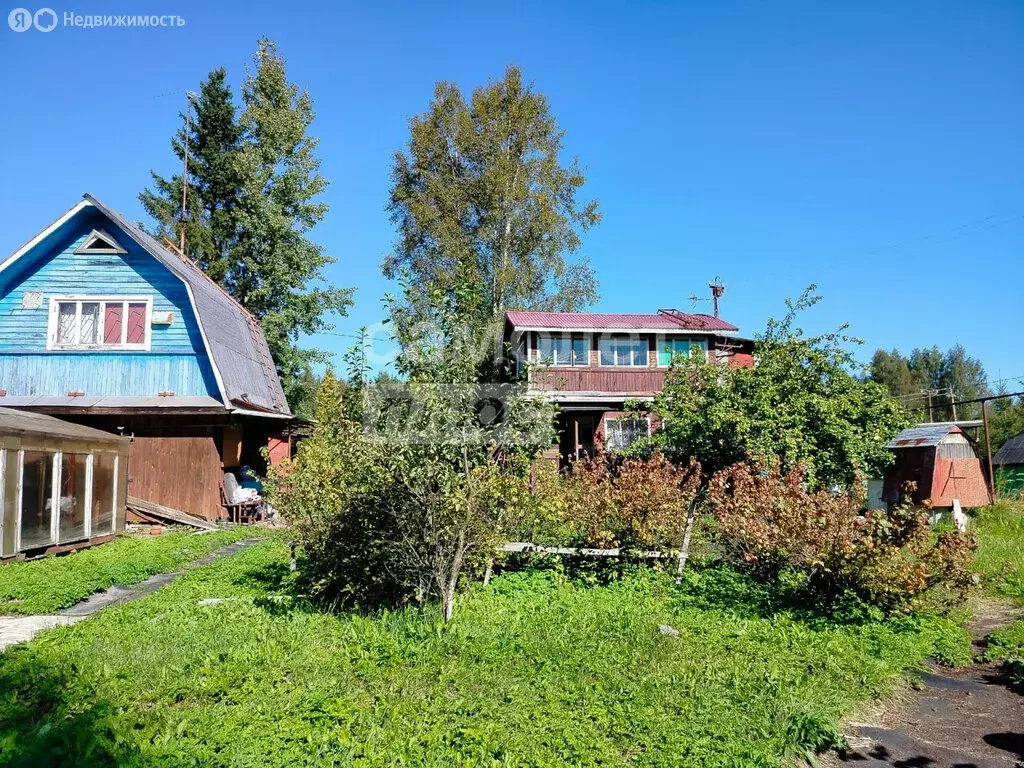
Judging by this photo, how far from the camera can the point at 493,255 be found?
28766 millimetres

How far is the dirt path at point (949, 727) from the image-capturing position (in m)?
5.05

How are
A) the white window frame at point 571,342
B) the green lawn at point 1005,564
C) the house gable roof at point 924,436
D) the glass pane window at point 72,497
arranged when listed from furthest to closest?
the white window frame at point 571,342 → the house gable roof at point 924,436 → the glass pane window at point 72,497 → the green lawn at point 1005,564

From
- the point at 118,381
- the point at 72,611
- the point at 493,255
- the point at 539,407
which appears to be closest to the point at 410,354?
the point at 539,407

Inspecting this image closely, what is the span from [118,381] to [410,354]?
13.1m

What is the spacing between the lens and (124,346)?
1764 cm

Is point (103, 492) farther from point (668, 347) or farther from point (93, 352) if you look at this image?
point (668, 347)

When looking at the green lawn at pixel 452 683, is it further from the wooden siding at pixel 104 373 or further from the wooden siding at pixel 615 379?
the wooden siding at pixel 615 379

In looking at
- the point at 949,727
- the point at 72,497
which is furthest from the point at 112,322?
the point at 949,727

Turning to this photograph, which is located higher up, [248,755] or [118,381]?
[118,381]

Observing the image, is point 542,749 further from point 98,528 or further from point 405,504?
point 98,528

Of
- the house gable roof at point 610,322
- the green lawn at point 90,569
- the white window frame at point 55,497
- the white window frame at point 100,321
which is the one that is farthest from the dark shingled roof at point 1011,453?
the white window frame at point 55,497

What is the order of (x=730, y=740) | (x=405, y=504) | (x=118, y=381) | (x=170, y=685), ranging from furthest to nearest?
(x=118, y=381), (x=405, y=504), (x=170, y=685), (x=730, y=740)

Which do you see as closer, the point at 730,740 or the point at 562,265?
the point at 730,740

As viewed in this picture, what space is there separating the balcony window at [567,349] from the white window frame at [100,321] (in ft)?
41.9
